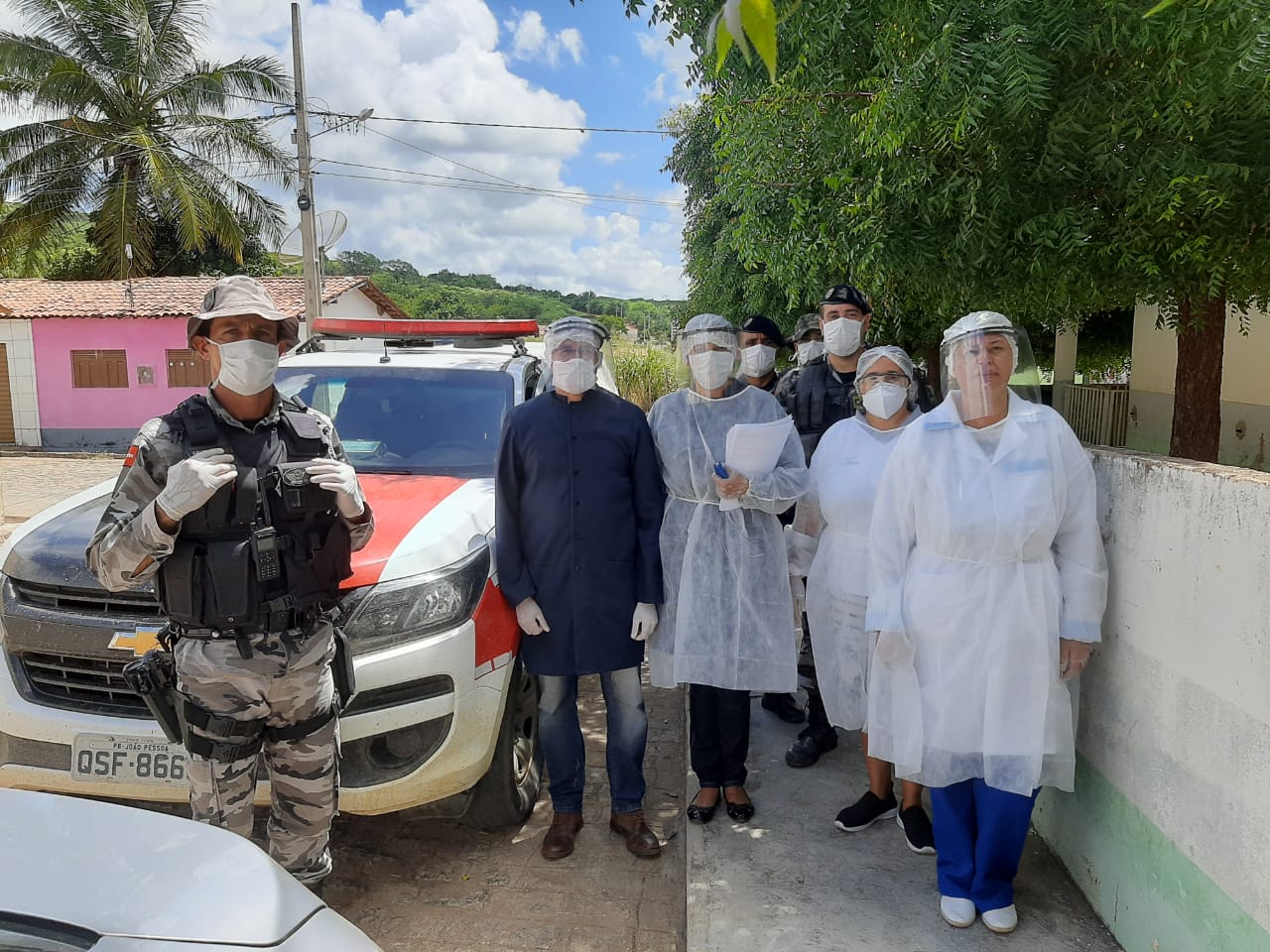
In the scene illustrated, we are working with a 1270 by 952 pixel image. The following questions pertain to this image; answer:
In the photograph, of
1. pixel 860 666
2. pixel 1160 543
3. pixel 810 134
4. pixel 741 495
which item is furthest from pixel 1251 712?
pixel 810 134

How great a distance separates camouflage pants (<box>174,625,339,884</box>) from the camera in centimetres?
259

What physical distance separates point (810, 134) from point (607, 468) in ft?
6.91

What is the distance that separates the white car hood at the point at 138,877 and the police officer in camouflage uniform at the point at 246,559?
76 cm

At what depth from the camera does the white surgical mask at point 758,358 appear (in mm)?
4770

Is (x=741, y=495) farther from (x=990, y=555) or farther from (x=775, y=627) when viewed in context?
(x=990, y=555)

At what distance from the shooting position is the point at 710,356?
3.52 meters

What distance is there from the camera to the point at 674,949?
306cm

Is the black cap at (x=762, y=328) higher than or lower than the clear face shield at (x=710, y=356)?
higher

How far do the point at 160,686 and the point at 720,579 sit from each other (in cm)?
190

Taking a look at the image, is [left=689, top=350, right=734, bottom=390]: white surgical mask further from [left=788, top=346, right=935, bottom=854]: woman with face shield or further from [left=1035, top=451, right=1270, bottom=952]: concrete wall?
[left=1035, top=451, right=1270, bottom=952]: concrete wall

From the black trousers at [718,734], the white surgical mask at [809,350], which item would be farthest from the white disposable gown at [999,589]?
the white surgical mask at [809,350]

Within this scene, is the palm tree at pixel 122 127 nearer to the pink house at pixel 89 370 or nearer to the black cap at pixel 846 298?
the pink house at pixel 89 370

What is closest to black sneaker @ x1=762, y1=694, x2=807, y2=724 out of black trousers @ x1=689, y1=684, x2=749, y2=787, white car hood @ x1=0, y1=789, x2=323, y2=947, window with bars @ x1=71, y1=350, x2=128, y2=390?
black trousers @ x1=689, y1=684, x2=749, y2=787

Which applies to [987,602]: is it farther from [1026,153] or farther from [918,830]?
[1026,153]
